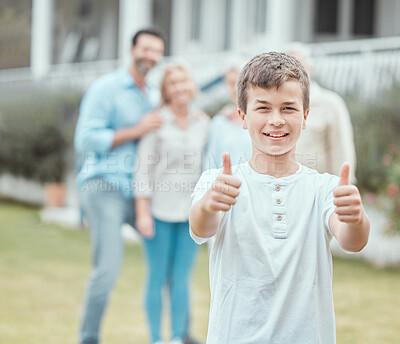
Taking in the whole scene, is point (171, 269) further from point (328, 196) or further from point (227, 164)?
point (227, 164)

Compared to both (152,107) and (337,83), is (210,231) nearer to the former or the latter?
(152,107)

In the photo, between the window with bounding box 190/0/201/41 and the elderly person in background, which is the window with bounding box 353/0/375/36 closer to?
the window with bounding box 190/0/201/41

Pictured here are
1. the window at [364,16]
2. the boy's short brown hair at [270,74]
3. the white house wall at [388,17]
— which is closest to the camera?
the boy's short brown hair at [270,74]

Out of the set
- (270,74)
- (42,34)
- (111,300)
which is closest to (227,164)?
(270,74)

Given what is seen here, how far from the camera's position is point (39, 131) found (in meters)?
13.4

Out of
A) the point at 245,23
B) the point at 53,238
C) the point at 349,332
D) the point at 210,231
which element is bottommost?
the point at 53,238

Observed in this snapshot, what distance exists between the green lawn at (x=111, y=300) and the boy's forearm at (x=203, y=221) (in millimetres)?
3166

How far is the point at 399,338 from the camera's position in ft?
16.2

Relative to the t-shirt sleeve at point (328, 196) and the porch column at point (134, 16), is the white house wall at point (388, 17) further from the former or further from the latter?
the t-shirt sleeve at point (328, 196)

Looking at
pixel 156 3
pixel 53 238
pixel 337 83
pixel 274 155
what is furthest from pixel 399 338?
pixel 156 3

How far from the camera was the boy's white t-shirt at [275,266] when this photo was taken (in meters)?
1.91

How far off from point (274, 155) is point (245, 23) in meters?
11.1

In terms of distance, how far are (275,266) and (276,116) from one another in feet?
1.43

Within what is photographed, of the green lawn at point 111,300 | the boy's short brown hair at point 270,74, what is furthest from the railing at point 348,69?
the boy's short brown hair at point 270,74
